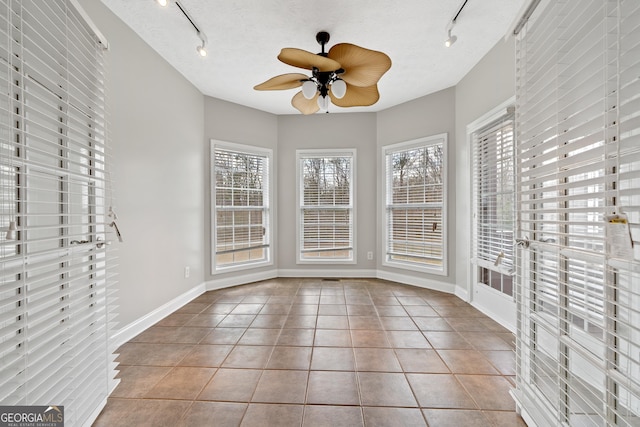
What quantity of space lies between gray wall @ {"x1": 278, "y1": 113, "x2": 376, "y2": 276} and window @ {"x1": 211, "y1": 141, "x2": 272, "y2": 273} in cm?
26

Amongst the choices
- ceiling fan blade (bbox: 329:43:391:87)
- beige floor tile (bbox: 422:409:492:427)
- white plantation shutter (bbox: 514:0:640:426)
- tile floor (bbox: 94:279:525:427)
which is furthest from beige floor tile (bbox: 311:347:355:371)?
ceiling fan blade (bbox: 329:43:391:87)

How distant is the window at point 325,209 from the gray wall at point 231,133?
0.45 m

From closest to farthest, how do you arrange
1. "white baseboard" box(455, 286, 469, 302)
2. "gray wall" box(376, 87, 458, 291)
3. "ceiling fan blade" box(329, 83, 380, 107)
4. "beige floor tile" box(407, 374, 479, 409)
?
"beige floor tile" box(407, 374, 479, 409) < "ceiling fan blade" box(329, 83, 380, 107) < "white baseboard" box(455, 286, 469, 302) < "gray wall" box(376, 87, 458, 291)

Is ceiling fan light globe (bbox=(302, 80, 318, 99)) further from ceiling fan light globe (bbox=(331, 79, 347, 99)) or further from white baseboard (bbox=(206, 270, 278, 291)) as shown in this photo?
white baseboard (bbox=(206, 270, 278, 291))

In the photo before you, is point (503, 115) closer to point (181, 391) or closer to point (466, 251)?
point (466, 251)

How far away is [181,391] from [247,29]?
2839 millimetres

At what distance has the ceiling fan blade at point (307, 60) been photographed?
1825 millimetres

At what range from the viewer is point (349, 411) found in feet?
4.95

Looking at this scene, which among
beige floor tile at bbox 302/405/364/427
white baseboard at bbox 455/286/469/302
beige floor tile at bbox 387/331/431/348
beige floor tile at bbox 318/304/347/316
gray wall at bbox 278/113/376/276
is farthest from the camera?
gray wall at bbox 278/113/376/276

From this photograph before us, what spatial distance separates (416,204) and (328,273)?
68.0 inches

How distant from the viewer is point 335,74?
215cm

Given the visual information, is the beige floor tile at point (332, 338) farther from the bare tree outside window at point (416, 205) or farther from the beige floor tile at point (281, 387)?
the bare tree outside window at point (416, 205)

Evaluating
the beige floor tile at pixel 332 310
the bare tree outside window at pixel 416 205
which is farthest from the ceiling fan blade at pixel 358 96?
the beige floor tile at pixel 332 310

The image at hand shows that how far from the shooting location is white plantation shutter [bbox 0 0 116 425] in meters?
1.04
